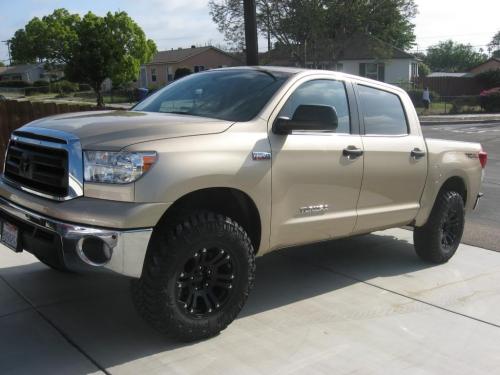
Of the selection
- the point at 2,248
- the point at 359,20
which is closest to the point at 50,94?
the point at 359,20

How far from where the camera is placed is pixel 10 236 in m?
4.01

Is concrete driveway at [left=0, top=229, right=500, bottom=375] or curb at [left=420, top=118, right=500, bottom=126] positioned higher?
concrete driveway at [left=0, top=229, right=500, bottom=375]

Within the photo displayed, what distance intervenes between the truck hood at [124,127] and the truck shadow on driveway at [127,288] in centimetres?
83

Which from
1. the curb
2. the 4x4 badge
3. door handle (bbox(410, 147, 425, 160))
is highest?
the 4x4 badge

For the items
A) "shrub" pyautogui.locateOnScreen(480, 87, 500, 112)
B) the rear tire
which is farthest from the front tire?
"shrub" pyautogui.locateOnScreen(480, 87, 500, 112)

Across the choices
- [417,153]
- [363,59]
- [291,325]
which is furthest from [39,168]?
[363,59]

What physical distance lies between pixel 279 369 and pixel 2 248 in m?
3.69

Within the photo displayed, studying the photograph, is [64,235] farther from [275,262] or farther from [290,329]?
[275,262]

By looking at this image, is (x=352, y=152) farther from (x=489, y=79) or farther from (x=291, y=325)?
(x=489, y=79)

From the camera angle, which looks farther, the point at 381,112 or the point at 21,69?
the point at 21,69

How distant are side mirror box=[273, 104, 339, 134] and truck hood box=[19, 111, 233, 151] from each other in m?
0.38

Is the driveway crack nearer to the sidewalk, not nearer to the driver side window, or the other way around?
the driver side window

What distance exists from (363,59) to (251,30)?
3882cm

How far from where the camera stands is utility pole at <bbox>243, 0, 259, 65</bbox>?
29.2ft
